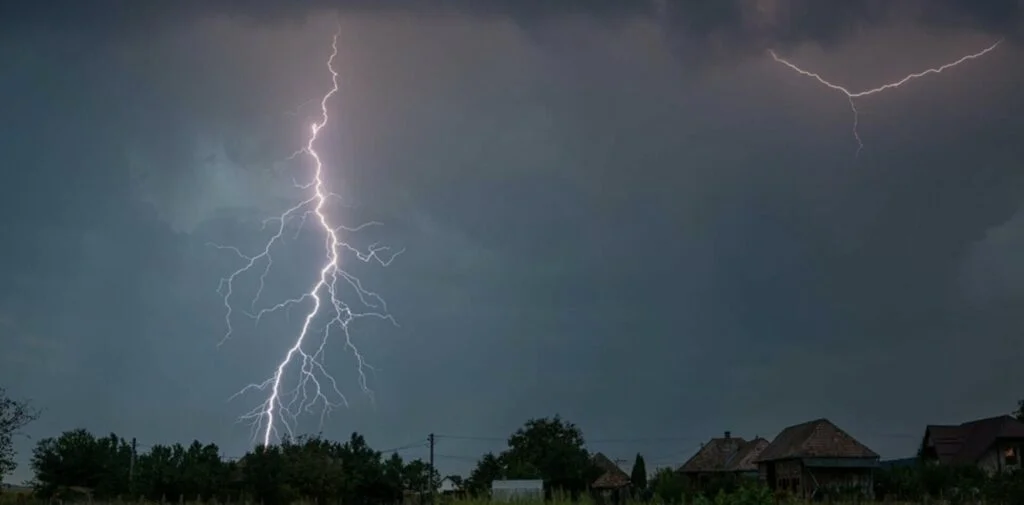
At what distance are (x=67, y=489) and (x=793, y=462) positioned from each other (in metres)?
37.5

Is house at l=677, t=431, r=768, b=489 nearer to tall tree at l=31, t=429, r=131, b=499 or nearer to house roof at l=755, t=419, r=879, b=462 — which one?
house roof at l=755, t=419, r=879, b=462

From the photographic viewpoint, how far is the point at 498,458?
8238cm

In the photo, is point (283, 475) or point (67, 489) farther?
point (67, 489)

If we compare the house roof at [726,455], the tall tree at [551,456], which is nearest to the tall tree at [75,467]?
the tall tree at [551,456]

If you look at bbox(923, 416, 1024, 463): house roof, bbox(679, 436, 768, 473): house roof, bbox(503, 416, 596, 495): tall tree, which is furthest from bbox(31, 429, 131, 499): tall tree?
bbox(923, 416, 1024, 463): house roof

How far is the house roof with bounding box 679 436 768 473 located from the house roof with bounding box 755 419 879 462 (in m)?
8.97

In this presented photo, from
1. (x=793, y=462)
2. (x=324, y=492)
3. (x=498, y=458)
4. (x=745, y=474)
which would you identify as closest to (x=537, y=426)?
(x=498, y=458)

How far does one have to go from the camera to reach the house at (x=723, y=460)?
Answer: 68.8 metres

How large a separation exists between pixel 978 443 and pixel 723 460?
1742 cm

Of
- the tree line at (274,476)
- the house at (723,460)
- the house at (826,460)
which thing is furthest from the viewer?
the house at (723,460)

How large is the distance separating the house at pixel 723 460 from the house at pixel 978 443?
10.4 meters

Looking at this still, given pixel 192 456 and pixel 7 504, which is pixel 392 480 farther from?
pixel 7 504

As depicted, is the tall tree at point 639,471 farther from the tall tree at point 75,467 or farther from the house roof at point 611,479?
the tall tree at point 75,467

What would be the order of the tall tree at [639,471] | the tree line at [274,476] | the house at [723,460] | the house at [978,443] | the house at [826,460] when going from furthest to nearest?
the tall tree at [639,471] → the house at [723,460] → the house at [978,443] → the house at [826,460] → the tree line at [274,476]
